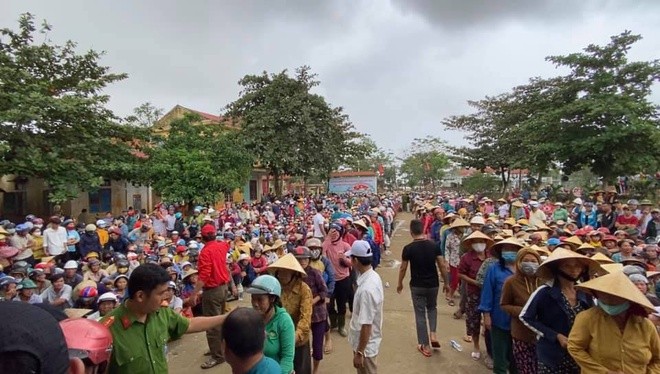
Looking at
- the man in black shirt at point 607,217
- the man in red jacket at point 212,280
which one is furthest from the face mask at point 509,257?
the man in black shirt at point 607,217

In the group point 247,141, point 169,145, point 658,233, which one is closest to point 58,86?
point 169,145

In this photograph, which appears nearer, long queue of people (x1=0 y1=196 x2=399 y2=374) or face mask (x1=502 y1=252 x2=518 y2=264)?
long queue of people (x1=0 y1=196 x2=399 y2=374)

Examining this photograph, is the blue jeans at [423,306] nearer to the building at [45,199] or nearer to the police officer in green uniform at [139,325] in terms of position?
the police officer in green uniform at [139,325]

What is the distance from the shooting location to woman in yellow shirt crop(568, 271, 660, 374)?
2320mm

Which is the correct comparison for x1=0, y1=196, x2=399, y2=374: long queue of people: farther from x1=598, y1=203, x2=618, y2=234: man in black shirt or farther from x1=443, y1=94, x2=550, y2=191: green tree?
x1=443, y1=94, x2=550, y2=191: green tree

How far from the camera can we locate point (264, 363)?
1.88 m

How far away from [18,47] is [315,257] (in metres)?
12.5

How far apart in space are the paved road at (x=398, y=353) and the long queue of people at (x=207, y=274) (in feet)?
0.95

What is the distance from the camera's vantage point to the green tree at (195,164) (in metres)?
14.4

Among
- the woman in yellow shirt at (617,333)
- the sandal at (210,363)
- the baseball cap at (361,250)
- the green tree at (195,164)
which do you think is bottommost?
the sandal at (210,363)

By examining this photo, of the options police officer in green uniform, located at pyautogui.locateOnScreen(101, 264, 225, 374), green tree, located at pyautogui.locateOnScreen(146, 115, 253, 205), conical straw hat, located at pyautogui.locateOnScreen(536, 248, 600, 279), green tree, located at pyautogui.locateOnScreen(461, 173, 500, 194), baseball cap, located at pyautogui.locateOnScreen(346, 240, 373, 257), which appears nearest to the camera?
police officer in green uniform, located at pyautogui.locateOnScreen(101, 264, 225, 374)

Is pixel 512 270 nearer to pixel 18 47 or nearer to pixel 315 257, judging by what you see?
pixel 315 257

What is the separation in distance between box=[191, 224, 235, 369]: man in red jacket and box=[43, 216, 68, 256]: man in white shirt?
4770mm

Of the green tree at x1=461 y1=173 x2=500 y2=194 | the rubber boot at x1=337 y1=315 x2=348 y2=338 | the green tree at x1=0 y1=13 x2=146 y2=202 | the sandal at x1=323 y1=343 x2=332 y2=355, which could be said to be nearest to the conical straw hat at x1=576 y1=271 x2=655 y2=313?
the sandal at x1=323 y1=343 x2=332 y2=355
